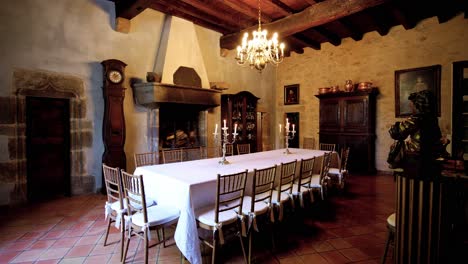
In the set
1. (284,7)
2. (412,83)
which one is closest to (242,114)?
(284,7)

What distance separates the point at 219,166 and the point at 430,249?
6.53 feet

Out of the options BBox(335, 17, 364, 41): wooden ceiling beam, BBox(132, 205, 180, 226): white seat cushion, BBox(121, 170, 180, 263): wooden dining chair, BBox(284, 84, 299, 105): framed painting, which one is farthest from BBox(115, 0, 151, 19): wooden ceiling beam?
BBox(284, 84, 299, 105): framed painting

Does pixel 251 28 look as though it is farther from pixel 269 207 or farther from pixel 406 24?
pixel 269 207

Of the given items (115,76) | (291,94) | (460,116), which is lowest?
(460,116)

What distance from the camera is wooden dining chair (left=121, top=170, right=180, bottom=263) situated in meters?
1.92

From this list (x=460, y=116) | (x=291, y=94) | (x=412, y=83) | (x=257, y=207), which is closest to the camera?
(x=257, y=207)

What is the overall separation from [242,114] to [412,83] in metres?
3.81

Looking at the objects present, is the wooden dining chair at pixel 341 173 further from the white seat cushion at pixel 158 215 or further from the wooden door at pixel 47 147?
the wooden door at pixel 47 147

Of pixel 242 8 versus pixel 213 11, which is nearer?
pixel 242 8

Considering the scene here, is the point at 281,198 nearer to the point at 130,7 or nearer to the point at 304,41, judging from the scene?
the point at 130,7

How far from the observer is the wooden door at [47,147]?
147 inches

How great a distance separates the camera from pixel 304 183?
9.76ft

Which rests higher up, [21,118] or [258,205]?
A: [21,118]

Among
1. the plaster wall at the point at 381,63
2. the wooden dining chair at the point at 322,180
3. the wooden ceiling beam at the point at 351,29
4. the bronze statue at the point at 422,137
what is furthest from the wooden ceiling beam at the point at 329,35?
the bronze statue at the point at 422,137
